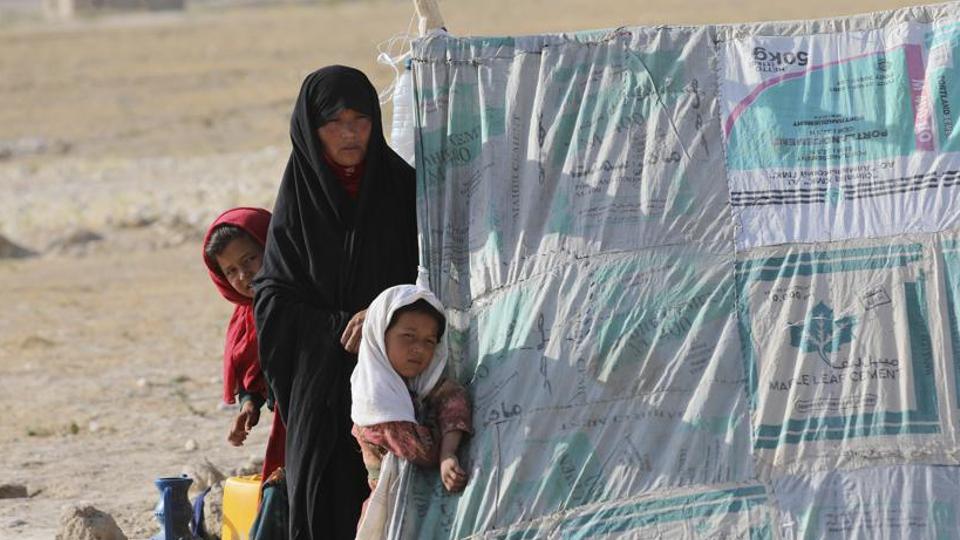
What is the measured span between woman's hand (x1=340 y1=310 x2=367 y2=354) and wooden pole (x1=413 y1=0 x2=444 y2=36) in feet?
2.85

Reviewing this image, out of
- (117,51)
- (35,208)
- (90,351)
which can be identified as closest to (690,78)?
(90,351)

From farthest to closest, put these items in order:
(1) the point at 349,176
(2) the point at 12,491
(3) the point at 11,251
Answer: (3) the point at 11,251 → (2) the point at 12,491 → (1) the point at 349,176

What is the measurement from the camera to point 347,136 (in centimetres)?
471

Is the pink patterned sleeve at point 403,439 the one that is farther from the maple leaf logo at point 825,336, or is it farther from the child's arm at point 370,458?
the maple leaf logo at point 825,336

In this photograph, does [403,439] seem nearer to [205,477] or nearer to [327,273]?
[327,273]

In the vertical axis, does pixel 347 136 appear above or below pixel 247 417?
above

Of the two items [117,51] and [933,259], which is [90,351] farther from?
[117,51]

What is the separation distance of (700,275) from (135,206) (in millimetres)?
13935

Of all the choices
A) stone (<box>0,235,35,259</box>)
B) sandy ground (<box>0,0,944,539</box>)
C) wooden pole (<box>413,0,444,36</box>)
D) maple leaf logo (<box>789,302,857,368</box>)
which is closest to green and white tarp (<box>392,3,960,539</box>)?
maple leaf logo (<box>789,302,857,368</box>)

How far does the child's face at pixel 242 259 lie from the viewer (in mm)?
5211

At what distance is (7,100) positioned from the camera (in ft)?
99.8

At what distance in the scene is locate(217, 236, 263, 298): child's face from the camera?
521cm

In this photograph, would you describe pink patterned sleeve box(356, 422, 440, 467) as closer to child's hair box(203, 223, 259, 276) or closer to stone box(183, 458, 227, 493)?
child's hair box(203, 223, 259, 276)

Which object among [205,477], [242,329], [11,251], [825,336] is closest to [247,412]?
[242,329]
